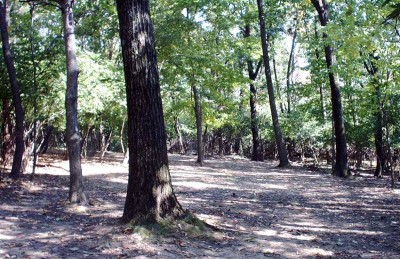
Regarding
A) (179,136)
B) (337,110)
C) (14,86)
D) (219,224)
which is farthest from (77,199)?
(179,136)

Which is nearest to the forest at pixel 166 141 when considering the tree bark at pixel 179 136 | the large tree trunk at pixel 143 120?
the large tree trunk at pixel 143 120

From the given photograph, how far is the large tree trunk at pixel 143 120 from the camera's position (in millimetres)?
5457

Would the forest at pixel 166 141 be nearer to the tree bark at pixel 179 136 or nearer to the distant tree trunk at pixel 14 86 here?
the distant tree trunk at pixel 14 86

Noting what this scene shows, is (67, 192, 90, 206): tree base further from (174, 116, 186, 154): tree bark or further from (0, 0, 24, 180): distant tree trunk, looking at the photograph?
(174, 116, 186, 154): tree bark

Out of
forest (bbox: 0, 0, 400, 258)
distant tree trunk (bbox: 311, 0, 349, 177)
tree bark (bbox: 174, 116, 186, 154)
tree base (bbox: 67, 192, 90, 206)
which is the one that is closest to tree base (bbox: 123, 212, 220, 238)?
forest (bbox: 0, 0, 400, 258)

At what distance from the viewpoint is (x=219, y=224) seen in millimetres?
6789

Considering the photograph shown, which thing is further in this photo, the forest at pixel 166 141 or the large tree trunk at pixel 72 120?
the large tree trunk at pixel 72 120

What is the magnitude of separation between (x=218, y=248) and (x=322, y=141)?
1845 cm

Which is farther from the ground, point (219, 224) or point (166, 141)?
point (166, 141)

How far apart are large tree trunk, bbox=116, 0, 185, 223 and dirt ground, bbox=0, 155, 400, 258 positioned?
40cm

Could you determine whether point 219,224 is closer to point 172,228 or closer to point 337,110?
point 172,228

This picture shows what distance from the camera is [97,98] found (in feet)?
46.3

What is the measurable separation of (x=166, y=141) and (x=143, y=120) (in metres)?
0.44

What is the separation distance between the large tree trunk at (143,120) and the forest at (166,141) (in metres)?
0.01
